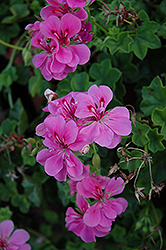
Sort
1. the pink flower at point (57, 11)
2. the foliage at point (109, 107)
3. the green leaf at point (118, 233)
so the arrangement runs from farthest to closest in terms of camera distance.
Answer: the green leaf at point (118, 233) < the foliage at point (109, 107) < the pink flower at point (57, 11)

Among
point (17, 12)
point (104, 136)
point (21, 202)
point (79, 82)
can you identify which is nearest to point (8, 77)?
point (17, 12)

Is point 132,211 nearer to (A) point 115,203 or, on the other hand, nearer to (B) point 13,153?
(A) point 115,203

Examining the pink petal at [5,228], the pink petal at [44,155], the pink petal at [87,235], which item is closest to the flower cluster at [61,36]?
the pink petal at [44,155]

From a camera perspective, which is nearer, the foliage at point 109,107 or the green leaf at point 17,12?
the foliage at point 109,107

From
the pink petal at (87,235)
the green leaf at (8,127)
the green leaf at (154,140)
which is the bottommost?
the pink petal at (87,235)

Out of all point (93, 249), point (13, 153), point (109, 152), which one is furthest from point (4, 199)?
point (109, 152)

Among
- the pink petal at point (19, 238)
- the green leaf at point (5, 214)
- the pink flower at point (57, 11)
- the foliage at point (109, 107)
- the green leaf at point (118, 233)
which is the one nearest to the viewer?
the pink flower at point (57, 11)

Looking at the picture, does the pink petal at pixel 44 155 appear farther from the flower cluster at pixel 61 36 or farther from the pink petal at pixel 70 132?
the flower cluster at pixel 61 36
